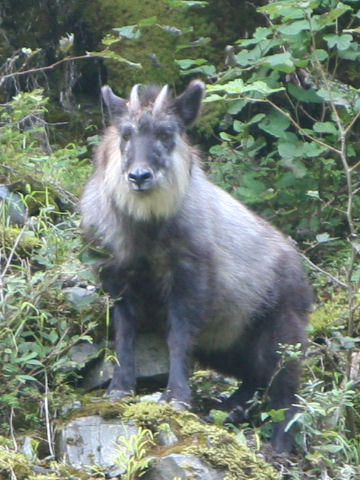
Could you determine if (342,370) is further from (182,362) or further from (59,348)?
(59,348)

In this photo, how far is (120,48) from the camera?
1004cm

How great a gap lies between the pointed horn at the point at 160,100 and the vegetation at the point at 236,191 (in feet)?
2.81

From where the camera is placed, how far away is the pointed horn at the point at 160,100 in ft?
23.1

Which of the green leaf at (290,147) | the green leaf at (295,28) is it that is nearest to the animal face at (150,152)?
the green leaf at (295,28)

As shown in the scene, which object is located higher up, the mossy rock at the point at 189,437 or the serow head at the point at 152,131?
the serow head at the point at 152,131

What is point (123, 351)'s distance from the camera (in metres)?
6.88

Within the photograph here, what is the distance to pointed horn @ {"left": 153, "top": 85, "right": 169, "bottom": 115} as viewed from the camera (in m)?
7.03

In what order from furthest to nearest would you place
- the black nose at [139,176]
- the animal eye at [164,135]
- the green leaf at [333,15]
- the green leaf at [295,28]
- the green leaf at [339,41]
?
the green leaf at [339,41] < the green leaf at [295,28] < the green leaf at [333,15] < the animal eye at [164,135] < the black nose at [139,176]

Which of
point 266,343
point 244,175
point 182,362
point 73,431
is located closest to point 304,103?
point 244,175

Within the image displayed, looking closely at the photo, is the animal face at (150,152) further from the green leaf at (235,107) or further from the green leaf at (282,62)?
the green leaf at (235,107)

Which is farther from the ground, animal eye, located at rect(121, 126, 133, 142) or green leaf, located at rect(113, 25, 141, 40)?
animal eye, located at rect(121, 126, 133, 142)

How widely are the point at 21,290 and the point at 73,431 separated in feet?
2.82

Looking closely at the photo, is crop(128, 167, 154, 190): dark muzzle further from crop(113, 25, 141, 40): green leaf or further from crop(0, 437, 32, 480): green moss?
crop(113, 25, 141, 40): green leaf

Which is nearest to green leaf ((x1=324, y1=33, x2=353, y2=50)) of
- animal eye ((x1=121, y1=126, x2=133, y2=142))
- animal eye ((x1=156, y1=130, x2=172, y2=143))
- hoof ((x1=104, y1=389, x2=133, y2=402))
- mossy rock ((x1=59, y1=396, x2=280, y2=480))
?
animal eye ((x1=156, y1=130, x2=172, y2=143))
